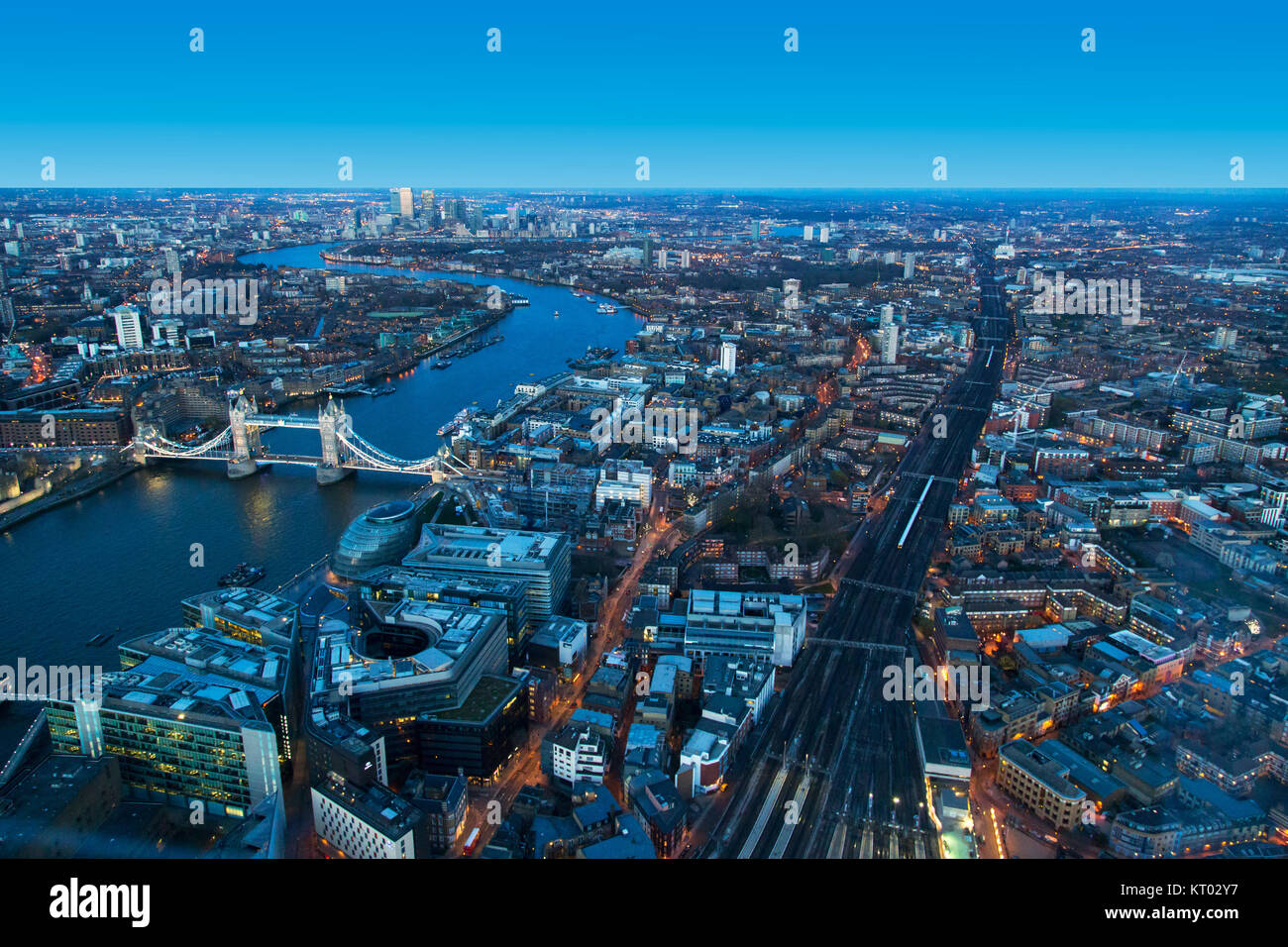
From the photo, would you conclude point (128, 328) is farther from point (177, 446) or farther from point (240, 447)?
point (240, 447)

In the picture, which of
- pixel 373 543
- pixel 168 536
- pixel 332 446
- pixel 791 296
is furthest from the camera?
pixel 791 296

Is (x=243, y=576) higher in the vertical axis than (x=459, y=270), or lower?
lower

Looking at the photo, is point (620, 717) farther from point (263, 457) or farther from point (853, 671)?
point (263, 457)

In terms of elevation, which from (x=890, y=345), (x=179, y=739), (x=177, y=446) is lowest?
(x=179, y=739)

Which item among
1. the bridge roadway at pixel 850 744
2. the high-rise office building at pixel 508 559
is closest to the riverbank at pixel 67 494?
the high-rise office building at pixel 508 559

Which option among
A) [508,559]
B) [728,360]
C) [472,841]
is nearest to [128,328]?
[728,360]
